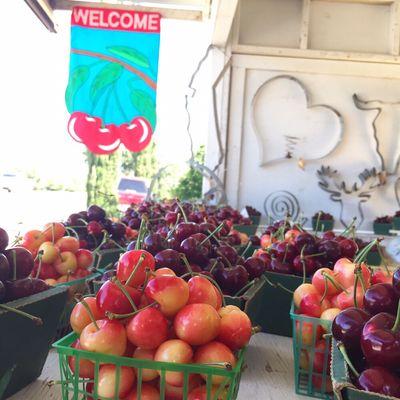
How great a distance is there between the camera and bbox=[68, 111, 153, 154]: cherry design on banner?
3.71m

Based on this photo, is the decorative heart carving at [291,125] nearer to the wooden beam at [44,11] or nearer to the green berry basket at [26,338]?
the wooden beam at [44,11]

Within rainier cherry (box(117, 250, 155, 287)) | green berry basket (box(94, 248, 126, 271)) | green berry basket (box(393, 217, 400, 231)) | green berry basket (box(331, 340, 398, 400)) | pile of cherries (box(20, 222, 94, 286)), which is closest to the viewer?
green berry basket (box(331, 340, 398, 400))

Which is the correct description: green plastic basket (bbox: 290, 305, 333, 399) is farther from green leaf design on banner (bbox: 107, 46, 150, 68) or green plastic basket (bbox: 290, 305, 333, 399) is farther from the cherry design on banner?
green leaf design on banner (bbox: 107, 46, 150, 68)

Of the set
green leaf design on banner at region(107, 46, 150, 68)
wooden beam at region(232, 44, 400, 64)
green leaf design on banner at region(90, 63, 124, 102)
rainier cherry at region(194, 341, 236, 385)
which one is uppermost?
wooden beam at region(232, 44, 400, 64)

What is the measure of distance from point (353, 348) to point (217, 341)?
20cm

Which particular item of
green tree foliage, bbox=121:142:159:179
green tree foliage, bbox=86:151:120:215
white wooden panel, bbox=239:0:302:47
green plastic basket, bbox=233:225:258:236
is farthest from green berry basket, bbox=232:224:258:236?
green tree foliage, bbox=121:142:159:179

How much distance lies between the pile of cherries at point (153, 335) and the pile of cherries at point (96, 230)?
0.82 meters

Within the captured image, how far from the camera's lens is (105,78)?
3.81 metres

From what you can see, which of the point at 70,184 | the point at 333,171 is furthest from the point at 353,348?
the point at 70,184

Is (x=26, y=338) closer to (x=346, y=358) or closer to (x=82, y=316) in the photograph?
(x=82, y=316)

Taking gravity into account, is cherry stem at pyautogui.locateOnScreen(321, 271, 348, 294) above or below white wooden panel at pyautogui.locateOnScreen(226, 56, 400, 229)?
below

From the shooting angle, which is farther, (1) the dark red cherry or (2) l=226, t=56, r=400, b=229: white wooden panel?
(2) l=226, t=56, r=400, b=229: white wooden panel

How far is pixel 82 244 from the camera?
1.50m

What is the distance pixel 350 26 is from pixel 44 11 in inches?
109
